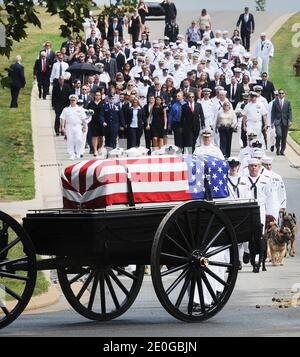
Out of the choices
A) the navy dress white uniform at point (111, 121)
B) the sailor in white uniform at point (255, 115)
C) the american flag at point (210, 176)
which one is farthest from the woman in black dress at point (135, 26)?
the american flag at point (210, 176)

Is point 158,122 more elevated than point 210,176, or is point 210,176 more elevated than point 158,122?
point 158,122

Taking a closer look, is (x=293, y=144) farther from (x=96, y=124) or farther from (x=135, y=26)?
(x=135, y=26)

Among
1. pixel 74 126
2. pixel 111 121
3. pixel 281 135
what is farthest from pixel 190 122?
pixel 281 135

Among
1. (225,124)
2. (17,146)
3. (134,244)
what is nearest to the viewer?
(134,244)

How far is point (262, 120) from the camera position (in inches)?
1556

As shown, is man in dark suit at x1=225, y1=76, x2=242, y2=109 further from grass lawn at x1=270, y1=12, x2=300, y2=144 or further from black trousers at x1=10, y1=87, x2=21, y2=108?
black trousers at x1=10, y1=87, x2=21, y2=108

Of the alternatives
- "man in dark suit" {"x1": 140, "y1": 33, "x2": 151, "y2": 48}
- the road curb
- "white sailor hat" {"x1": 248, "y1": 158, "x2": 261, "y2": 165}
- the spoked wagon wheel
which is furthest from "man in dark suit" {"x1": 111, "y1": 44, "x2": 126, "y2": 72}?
the spoked wagon wheel

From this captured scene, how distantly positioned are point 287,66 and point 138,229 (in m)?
48.9

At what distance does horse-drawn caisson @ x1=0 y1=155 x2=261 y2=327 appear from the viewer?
1541 centimetres

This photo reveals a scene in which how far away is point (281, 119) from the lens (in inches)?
1606

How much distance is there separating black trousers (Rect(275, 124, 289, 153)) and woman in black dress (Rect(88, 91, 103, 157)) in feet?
15.4

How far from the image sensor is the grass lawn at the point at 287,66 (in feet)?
175

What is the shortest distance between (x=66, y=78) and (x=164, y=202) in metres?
28.8
